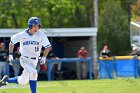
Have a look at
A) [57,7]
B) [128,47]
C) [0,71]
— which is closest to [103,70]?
[0,71]

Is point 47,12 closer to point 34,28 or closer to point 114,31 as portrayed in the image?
point 114,31

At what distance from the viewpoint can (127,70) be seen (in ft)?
78.8

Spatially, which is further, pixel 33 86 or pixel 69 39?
pixel 69 39

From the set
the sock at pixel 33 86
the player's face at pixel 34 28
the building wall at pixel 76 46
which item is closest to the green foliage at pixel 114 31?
the building wall at pixel 76 46

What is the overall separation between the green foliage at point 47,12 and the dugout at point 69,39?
49.9 feet

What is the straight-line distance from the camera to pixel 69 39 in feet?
95.8

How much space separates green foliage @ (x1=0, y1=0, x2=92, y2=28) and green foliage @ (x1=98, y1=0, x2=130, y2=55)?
470cm

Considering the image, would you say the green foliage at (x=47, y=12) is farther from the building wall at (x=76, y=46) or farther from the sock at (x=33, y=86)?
the sock at (x=33, y=86)

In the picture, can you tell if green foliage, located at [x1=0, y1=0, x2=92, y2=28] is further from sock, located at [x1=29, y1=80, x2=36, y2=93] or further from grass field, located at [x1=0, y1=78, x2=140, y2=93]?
sock, located at [x1=29, y1=80, x2=36, y2=93]

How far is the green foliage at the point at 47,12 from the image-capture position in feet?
147

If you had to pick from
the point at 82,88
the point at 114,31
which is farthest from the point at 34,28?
the point at 114,31

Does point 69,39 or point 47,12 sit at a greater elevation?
point 47,12

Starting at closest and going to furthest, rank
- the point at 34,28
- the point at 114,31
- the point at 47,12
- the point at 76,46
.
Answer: the point at 34,28
the point at 76,46
the point at 114,31
the point at 47,12

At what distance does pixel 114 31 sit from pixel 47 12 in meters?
8.43
